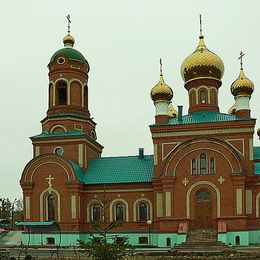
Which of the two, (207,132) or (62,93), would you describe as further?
(62,93)

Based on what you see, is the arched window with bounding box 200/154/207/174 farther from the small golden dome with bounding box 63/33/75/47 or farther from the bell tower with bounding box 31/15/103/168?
the small golden dome with bounding box 63/33/75/47

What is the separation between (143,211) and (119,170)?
12.5 feet

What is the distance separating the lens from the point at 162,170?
35562mm

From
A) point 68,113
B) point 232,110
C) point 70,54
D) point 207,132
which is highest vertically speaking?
point 70,54

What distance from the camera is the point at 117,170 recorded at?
39406mm

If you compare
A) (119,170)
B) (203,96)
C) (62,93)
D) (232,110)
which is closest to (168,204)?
(119,170)

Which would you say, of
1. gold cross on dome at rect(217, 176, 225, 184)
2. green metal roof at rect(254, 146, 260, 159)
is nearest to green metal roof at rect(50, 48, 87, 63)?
gold cross on dome at rect(217, 176, 225, 184)

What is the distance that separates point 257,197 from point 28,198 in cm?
1652

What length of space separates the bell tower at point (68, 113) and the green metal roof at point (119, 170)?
3.07ft

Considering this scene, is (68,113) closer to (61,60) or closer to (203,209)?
(61,60)

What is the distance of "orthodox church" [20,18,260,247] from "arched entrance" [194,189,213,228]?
68mm

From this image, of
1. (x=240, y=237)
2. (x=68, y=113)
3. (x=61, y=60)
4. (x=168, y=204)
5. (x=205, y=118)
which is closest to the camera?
(x=240, y=237)

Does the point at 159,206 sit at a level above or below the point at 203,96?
below

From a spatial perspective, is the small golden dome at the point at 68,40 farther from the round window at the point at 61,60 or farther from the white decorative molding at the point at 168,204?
the white decorative molding at the point at 168,204
